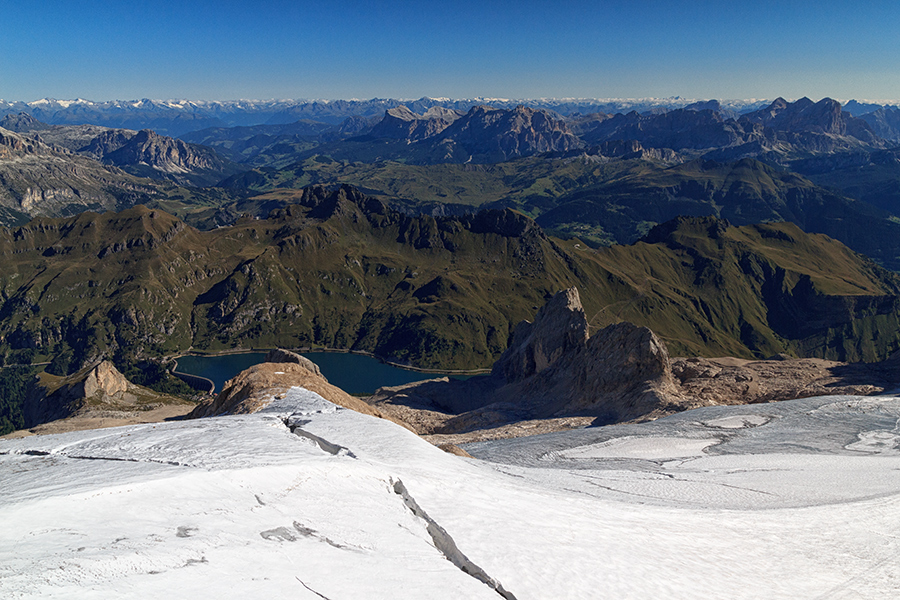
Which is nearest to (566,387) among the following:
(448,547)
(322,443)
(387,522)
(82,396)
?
(322,443)

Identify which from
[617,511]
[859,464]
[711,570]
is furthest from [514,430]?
[711,570]

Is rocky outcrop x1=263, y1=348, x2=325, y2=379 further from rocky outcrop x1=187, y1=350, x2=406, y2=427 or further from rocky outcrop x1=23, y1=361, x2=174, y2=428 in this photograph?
rocky outcrop x1=23, y1=361, x2=174, y2=428

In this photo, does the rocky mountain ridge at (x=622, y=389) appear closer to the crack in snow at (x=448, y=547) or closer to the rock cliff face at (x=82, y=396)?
the crack in snow at (x=448, y=547)

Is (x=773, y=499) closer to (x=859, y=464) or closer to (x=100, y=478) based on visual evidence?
(x=859, y=464)

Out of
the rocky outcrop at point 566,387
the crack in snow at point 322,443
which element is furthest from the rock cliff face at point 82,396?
the crack in snow at point 322,443

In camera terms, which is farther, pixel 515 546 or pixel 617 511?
pixel 617 511

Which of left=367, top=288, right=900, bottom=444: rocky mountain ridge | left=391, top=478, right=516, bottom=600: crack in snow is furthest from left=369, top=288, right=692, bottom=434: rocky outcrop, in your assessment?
left=391, top=478, right=516, bottom=600: crack in snow
